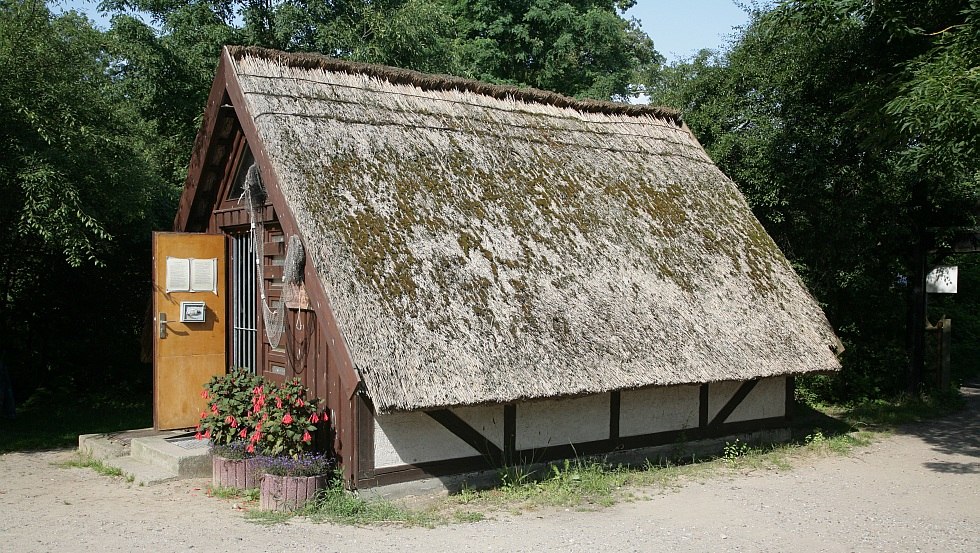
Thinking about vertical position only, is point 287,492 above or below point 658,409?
below

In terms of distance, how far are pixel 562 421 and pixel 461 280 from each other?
194 cm

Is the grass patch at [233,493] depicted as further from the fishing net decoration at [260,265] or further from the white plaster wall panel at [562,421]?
the white plaster wall panel at [562,421]

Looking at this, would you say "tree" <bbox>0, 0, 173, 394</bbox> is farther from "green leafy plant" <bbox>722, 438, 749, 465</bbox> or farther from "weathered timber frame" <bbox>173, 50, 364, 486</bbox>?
"green leafy plant" <bbox>722, 438, 749, 465</bbox>

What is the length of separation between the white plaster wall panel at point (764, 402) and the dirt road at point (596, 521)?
1201 mm

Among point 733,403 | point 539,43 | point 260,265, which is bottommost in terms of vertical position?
point 733,403

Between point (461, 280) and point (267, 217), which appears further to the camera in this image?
point (267, 217)

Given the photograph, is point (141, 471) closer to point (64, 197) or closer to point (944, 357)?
point (64, 197)

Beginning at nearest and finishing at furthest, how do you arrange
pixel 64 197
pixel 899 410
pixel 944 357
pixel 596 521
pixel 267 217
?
pixel 596 521 < pixel 267 217 < pixel 64 197 < pixel 899 410 < pixel 944 357

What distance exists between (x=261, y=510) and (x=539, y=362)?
112 inches

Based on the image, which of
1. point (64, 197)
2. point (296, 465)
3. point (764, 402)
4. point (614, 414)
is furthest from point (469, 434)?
point (64, 197)

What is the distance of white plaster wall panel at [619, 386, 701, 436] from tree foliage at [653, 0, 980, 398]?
455 centimetres

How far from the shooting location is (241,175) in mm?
9844

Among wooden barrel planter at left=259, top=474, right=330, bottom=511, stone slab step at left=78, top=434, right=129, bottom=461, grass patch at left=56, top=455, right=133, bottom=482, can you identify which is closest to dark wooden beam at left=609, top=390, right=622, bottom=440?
wooden barrel planter at left=259, top=474, right=330, bottom=511

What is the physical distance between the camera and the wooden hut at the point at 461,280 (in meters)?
7.52
